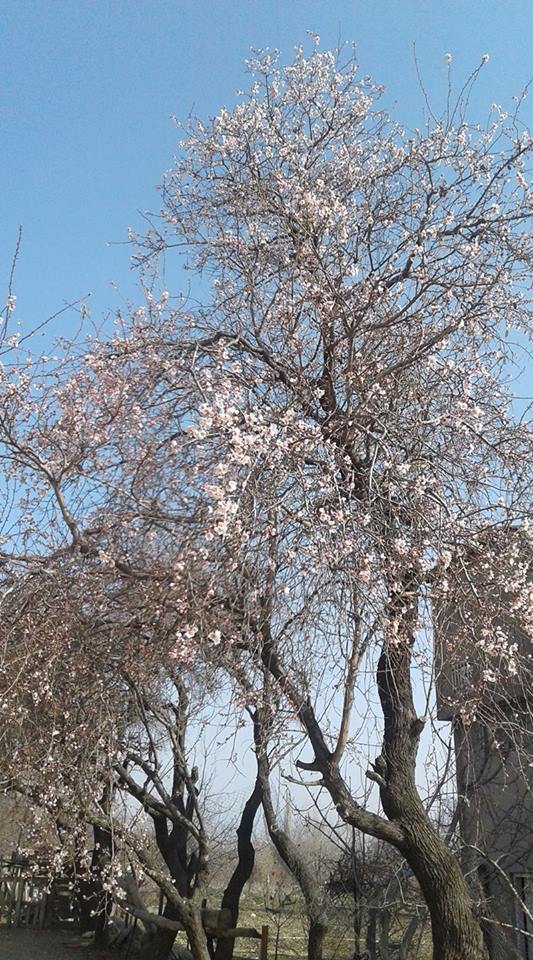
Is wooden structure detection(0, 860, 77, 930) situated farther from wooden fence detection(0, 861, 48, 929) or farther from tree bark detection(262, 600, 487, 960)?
tree bark detection(262, 600, 487, 960)

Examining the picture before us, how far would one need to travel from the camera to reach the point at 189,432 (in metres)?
4.14

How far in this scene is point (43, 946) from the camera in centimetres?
1487

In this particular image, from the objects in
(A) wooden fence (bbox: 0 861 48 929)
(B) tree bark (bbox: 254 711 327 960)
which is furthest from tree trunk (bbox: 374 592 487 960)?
(A) wooden fence (bbox: 0 861 48 929)

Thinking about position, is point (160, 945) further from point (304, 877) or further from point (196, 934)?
point (304, 877)

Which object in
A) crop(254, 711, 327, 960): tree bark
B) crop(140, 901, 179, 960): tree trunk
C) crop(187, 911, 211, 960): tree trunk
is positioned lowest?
crop(140, 901, 179, 960): tree trunk

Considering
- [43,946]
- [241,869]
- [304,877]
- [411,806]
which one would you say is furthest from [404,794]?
[43,946]

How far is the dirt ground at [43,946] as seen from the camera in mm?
13606

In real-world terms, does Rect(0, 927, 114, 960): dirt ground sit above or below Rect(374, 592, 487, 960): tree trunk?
below

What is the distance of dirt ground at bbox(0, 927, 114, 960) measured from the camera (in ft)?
44.6

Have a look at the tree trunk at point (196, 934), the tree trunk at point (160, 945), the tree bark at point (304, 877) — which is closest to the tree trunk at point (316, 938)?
the tree bark at point (304, 877)

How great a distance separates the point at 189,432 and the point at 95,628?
1652mm

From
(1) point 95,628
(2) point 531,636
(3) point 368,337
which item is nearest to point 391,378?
(3) point 368,337

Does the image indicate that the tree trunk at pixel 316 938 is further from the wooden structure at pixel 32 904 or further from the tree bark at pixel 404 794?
the wooden structure at pixel 32 904

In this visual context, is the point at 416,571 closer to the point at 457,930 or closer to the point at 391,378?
the point at 391,378
